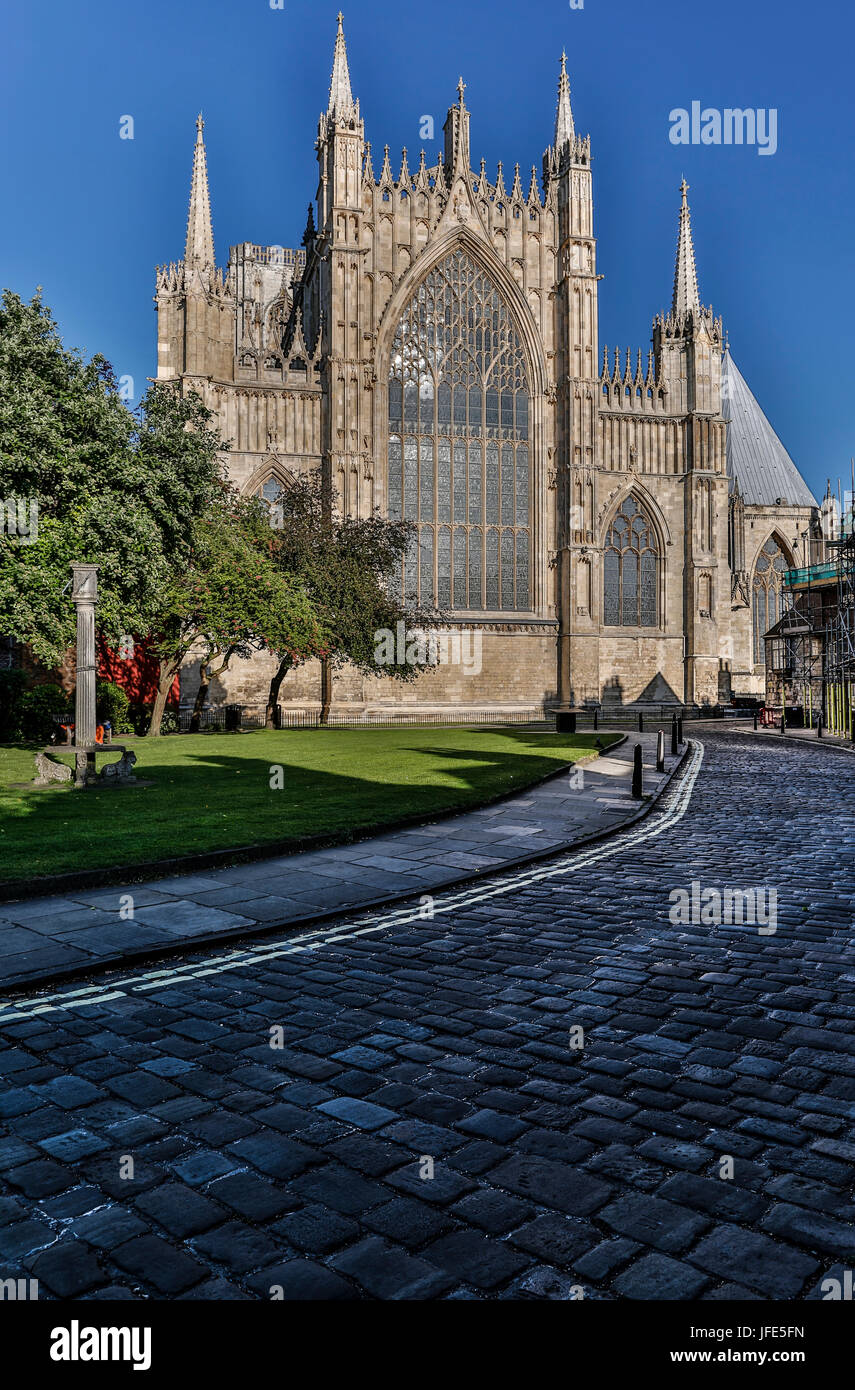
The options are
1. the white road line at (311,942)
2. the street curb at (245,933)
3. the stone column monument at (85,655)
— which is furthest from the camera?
the stone column monument at (85,655)

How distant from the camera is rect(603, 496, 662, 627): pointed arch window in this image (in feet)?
139

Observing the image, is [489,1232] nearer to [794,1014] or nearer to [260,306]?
[794,1014]

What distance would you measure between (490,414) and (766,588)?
23586mm

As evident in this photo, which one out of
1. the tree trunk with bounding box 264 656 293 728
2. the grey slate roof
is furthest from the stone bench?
the grey slate roof

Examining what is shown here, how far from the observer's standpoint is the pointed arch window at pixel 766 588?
53.1 m

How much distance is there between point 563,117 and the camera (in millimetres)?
40781

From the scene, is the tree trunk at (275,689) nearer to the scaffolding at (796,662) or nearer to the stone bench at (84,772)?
the stone bench at (84,772)

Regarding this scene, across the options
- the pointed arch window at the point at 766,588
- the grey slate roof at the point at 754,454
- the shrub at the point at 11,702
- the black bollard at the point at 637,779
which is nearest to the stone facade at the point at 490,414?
the shrub at the point at 11,702

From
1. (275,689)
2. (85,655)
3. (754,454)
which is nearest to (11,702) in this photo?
(275,689)

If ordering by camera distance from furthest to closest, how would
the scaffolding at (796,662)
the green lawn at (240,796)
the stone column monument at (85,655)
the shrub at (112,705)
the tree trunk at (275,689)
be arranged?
1. the scaffolding at (796,662)
2. the tree trunk at (275,689)
3. the shrub at (112,705)
4. the stone column monument at (85,655)
5. the green lawn at (240,796)

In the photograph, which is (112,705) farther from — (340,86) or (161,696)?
(340,86)

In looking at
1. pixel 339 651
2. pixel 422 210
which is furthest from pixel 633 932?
pixel 422 210

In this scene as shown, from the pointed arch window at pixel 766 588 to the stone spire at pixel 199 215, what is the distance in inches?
1423

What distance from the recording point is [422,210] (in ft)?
130
